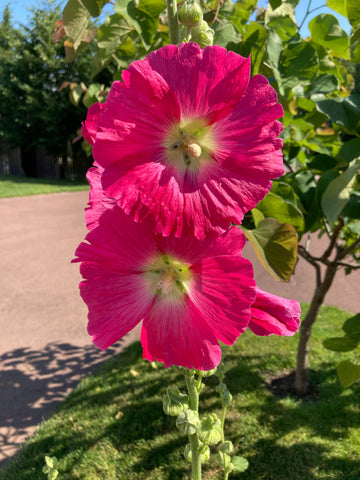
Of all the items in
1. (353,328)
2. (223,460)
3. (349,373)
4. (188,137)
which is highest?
(188,137)

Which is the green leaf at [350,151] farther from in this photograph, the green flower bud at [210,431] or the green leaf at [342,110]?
the green flower bud at [210,431]

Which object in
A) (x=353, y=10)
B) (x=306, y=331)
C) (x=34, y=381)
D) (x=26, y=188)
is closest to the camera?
(x=353, y=10)

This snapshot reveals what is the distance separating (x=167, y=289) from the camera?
659mm

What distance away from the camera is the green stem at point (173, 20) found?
81cm

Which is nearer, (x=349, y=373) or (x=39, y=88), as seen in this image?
(x=349, y=373)

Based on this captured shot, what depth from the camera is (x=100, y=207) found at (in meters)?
0.69

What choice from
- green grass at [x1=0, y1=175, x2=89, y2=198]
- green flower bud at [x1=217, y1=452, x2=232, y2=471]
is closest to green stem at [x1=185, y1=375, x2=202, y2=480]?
green flower bud at [x1=217, y1=452, x2=232, y2=471]

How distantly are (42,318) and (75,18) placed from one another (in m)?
4.39

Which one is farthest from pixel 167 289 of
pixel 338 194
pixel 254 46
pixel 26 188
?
pixel 26 188

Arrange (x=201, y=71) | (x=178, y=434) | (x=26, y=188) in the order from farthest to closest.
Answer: (x=26, y=188) → (x=178, y=434) → (x=201, y=71)

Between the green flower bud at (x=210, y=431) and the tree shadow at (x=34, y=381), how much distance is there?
8.63ft

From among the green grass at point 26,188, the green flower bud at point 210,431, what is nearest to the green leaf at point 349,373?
the green flower bud at point 210,431

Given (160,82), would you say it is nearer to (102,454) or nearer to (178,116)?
(178,116)

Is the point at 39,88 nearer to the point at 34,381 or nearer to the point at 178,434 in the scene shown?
the point at 34,381
